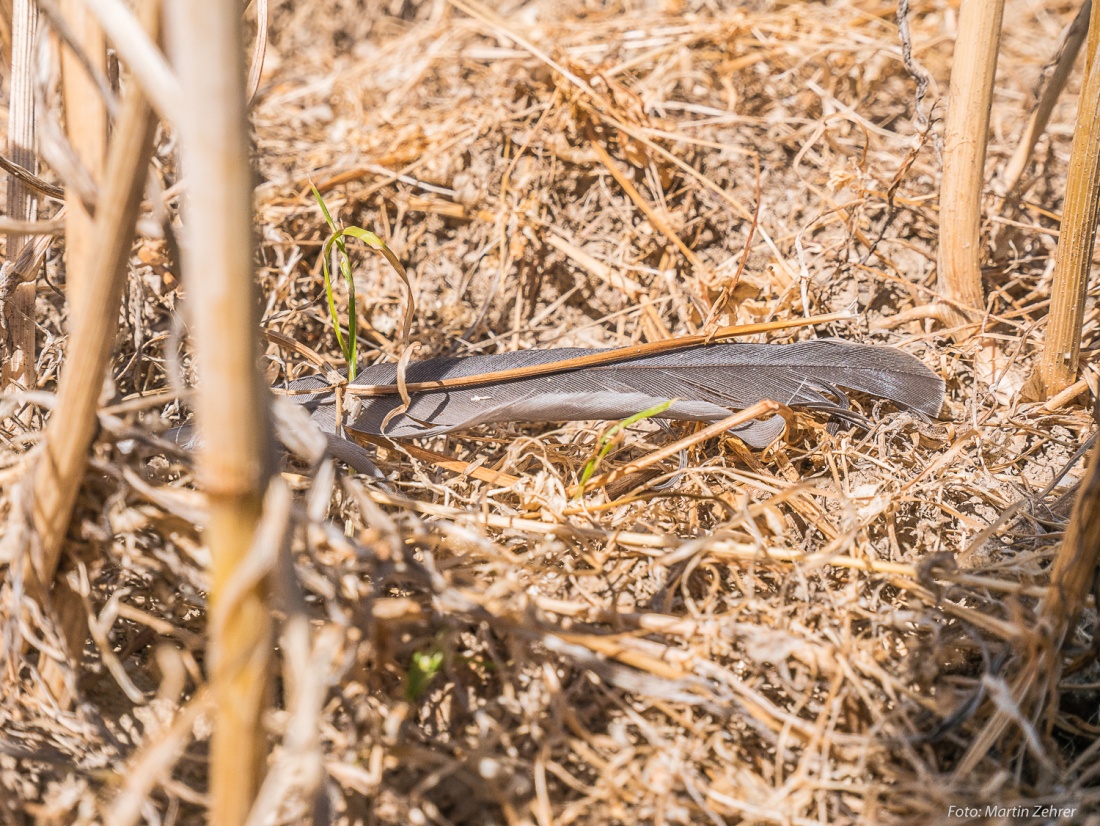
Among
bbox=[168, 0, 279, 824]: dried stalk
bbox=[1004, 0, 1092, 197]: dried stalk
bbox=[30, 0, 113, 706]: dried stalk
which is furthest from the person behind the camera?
bbox=[1004, 0, 1092, 197]: dried stalk

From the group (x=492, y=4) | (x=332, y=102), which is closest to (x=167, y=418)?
(x=332, y=102)

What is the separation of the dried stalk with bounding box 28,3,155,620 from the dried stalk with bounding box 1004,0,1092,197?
3.99ft

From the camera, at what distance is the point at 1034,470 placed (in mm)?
1096

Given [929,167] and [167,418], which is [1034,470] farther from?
[167,418]

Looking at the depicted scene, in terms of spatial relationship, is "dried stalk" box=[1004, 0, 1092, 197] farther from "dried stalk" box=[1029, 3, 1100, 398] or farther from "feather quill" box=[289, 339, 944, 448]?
"feather quill" box=[289, 339, 944, 448]

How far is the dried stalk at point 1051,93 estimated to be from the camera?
3.79ft

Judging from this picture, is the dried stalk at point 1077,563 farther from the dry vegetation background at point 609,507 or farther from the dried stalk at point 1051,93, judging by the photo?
the dried stalk at point 1051,93

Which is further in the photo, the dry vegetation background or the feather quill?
the feather quill

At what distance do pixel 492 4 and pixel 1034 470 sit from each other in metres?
1.74

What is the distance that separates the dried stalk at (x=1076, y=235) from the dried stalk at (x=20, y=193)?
1280 millimetres

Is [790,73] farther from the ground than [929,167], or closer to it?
farther from the ground

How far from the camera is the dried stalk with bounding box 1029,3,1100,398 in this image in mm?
965

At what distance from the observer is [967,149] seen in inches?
44.2

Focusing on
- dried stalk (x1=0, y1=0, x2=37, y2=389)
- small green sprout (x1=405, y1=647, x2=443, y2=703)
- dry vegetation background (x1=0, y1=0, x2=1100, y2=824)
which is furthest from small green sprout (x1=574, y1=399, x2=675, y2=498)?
dried stalk (x1=0, y1=0, x2=37, y2=389)
